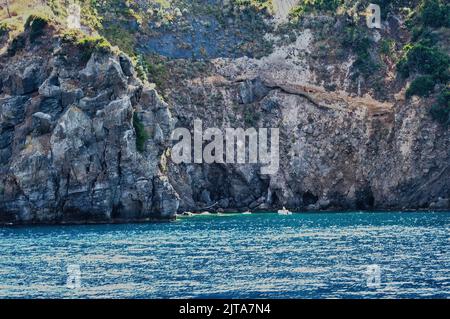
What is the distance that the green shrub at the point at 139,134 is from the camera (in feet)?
388

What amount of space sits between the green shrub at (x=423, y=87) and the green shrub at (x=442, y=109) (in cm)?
237

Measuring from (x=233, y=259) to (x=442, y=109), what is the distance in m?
70.4

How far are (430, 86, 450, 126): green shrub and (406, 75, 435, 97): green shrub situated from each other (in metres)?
2.37

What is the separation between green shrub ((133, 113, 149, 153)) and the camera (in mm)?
118312

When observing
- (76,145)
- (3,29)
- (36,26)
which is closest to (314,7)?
(3,29)

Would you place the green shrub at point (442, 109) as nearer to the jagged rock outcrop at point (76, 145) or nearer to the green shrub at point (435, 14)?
the green shrub at point (435, 14)

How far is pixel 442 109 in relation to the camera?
136 metres

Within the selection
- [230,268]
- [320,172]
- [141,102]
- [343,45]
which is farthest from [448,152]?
[230,268]

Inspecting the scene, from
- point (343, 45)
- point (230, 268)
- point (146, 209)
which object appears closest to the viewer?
point (230, 268)

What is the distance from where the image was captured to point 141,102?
4843 inches

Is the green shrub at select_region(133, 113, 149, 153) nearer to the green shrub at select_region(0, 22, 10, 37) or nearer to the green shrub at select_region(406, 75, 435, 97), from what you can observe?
the green shrub at select_region(0, 22, 10, 37)

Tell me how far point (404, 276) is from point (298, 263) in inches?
396
